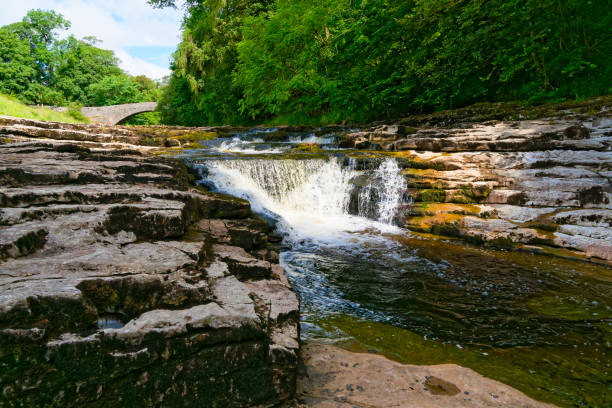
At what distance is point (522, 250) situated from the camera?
5.49 metres

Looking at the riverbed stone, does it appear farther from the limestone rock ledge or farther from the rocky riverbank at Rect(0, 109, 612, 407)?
the limestone rock ledge

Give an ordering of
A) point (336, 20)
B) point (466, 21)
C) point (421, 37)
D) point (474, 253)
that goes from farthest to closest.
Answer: point (336, 20)
point (421, 37)
point (466, 21)
point (474, 253)

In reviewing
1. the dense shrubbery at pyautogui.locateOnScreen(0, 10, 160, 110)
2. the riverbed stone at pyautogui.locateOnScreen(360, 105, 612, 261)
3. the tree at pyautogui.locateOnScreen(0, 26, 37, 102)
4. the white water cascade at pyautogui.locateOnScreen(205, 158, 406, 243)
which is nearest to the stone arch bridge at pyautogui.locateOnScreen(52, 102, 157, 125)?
the dense shrubbery at pyautogui.locateOnScreen(0, 10, 160, 110)

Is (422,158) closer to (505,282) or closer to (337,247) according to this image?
(337,247)

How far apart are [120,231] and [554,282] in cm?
539

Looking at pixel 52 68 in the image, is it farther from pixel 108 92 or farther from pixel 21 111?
pixel 21 111

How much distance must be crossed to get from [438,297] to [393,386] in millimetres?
1987

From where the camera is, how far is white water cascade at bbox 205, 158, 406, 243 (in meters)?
7.41

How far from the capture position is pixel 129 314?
1.83 meters

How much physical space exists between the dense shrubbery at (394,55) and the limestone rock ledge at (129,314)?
12.8 meters

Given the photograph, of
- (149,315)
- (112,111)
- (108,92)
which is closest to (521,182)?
(149,315)

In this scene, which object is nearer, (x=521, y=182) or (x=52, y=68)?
(x=521, y=182)

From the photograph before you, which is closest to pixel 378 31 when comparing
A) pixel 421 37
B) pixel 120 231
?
pixel 421 37

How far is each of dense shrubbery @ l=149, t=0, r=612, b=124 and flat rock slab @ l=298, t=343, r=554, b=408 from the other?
12.0m
